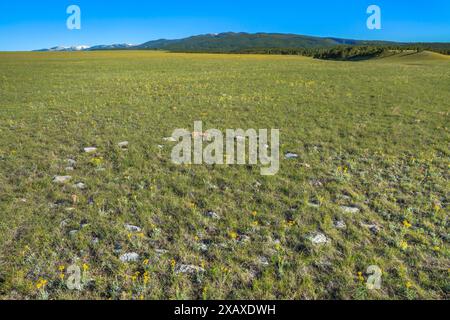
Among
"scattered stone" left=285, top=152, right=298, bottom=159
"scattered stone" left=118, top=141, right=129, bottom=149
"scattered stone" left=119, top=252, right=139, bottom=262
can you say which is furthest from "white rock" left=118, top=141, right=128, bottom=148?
"scattered stone" left=119, top=252, right=139, bottom=262

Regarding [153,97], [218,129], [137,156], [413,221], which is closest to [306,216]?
[413,221]

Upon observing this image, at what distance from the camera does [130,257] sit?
6.53 m

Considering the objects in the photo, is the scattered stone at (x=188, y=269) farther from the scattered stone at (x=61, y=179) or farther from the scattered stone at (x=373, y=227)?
the scattered stone at (x=61, y=179)

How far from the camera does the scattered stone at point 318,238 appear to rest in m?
7.05

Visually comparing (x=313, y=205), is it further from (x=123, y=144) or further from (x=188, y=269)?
(x=123, y=144)

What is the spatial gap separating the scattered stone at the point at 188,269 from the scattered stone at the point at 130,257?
2.88 feet

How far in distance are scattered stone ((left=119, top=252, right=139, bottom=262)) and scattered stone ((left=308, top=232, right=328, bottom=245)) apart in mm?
3664

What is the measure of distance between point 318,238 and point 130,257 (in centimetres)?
397

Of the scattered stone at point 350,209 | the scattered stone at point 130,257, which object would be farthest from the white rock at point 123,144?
the scattered stone at point 350,209

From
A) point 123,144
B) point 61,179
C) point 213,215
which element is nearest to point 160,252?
point 213,215

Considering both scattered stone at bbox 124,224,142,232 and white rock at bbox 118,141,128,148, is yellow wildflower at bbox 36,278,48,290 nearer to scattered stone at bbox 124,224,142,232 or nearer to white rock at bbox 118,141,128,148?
scattered stone at bbox 124,224,142,232

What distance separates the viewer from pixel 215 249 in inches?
267

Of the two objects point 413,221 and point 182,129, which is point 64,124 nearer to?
point 182,129

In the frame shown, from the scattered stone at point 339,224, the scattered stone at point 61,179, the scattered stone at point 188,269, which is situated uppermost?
the scattered stone at point 61,179
